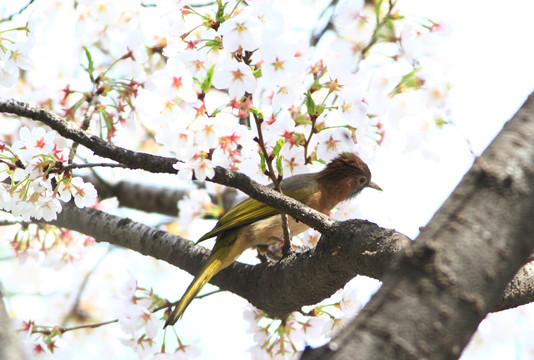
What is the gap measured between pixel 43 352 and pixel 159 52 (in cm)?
215

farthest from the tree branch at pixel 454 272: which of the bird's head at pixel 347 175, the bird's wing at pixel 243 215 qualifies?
the bird's head at pixel 347 175

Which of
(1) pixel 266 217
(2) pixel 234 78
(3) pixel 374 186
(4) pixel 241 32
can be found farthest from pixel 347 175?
(4) pixel 241 32

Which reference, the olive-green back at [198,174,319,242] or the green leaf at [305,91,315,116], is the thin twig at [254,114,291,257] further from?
the olive-green back at [198,174,319,242]

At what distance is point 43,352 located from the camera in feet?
11.5

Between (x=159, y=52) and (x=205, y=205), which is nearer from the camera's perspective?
(x=159, y=52)

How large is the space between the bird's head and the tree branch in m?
3.54

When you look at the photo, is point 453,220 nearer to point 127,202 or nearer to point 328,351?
point 328,351

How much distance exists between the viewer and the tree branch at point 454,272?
1.29 m

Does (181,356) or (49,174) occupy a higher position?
(49,174)

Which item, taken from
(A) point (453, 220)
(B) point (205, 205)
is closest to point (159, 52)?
(B) point (205, 205)

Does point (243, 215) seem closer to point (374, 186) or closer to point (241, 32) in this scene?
point (374, 186)

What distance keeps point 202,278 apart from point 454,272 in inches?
93.1

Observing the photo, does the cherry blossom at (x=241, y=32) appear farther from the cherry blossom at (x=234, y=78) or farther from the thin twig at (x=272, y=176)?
the thin twig at (x=272, y=176)

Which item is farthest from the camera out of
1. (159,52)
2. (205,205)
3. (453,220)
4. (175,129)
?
(205,205)
